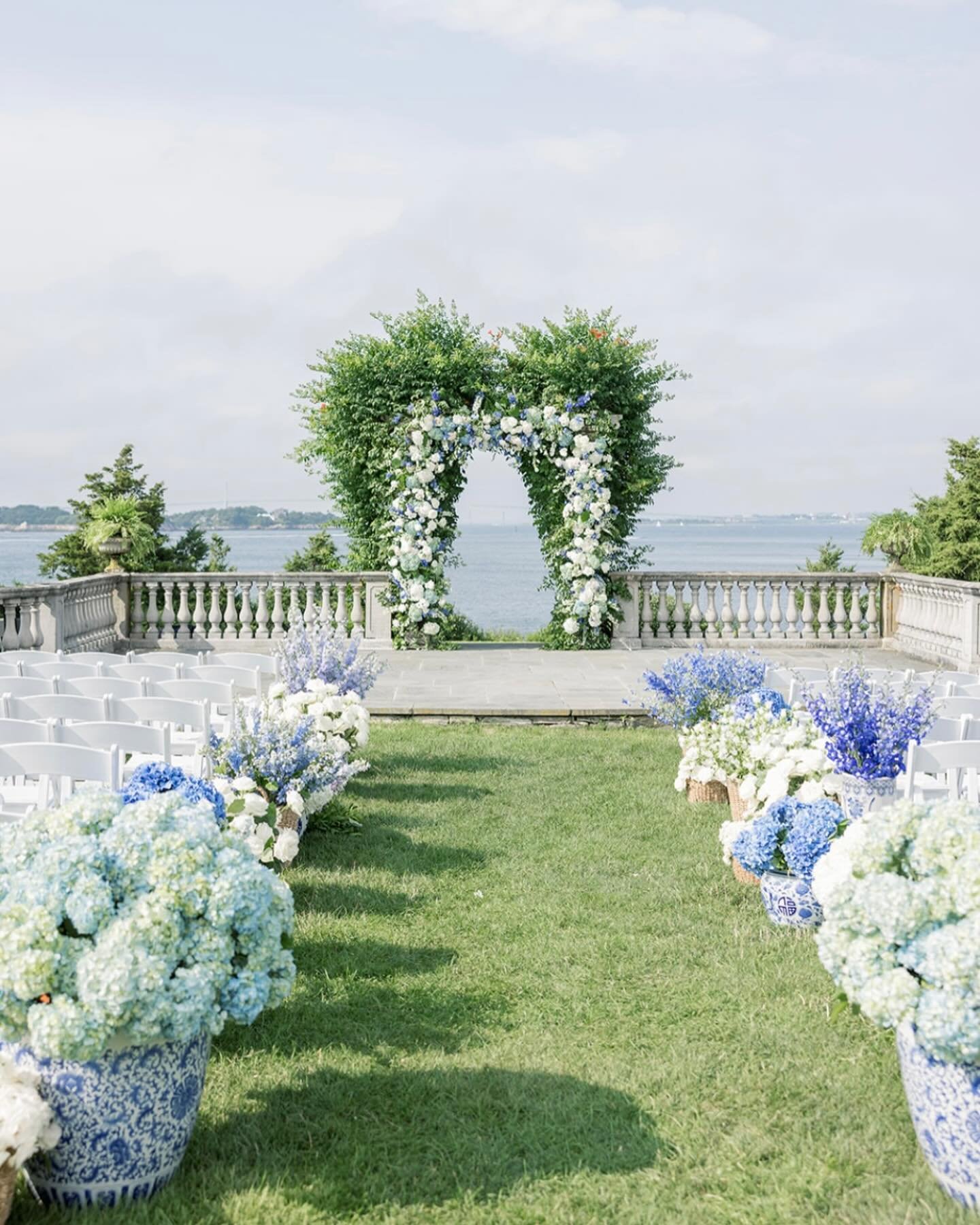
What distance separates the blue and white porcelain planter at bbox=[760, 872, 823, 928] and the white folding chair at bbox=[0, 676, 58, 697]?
3.89 meters

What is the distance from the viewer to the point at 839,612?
1451cm

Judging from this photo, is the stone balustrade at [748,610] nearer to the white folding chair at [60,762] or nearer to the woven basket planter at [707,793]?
the woven basket planter at [707,793]

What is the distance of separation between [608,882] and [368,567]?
1009cm

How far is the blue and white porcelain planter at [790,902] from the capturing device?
4.46 m

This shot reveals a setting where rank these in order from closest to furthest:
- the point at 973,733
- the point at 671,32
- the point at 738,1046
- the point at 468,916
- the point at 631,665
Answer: the point at 738,1046, the point at 468,916, the point at 973,733, the point at 671,32, the point at 631,665

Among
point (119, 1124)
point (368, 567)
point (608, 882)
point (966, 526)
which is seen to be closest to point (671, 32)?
point (608, 882)

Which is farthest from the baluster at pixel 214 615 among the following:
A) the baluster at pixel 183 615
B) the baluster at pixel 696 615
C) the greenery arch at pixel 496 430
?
the baluster at pixel 696 615

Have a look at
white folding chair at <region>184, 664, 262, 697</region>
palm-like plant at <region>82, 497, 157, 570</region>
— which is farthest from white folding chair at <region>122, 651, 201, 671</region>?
palm-like plant at <region>82, 497, 157, 570</region>

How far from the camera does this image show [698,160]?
1111 centimetres

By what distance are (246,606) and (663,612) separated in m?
5.28

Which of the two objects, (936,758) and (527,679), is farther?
(527,679)

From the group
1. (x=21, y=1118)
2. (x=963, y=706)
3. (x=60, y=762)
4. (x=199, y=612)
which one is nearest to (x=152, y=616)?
(x=199, y=612)

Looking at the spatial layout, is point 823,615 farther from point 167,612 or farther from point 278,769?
point 278,769

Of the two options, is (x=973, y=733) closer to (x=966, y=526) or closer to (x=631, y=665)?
(x=631, y=665)
